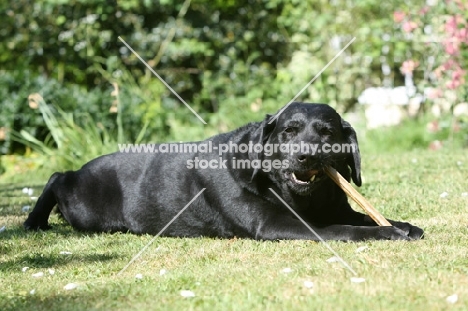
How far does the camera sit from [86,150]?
27.1 feet

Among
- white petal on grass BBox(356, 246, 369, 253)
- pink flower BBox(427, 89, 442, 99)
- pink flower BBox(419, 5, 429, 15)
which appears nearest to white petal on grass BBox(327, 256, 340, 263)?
white petal on grass BBox(356, 246, 369, 253)

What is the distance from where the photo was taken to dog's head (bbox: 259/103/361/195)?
435 centimetres

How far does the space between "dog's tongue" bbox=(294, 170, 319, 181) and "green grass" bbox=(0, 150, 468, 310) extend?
42 centimetres

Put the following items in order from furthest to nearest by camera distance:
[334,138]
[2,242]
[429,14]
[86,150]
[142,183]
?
1. [429,14]
2. [86,150]
3. [142,183]
4. [2,242]
5. [334,138]

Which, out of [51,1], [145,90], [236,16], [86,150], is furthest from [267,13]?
[86,150]

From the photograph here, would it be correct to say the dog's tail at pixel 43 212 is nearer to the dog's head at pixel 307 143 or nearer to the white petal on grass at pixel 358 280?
the dog's head at pixel 307 143

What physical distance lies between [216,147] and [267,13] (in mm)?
6787

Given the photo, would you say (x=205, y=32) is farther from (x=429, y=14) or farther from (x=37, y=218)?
(x=37, y=218)

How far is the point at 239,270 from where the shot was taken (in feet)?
12.1

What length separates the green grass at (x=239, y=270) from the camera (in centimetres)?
312

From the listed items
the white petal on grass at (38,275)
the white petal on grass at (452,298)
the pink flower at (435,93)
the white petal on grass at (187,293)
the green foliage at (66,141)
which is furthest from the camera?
the pink flower at (435,93)

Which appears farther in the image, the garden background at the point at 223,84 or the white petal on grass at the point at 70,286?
the garden background at the point at 223,84

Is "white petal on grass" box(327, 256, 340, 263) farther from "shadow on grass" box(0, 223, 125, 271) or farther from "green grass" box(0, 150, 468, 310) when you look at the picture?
"shadow on grass" box(0, 223, 125, 271)

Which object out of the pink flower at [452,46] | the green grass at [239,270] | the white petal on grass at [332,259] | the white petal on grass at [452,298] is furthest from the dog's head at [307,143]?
the pink flower at [452,46]
